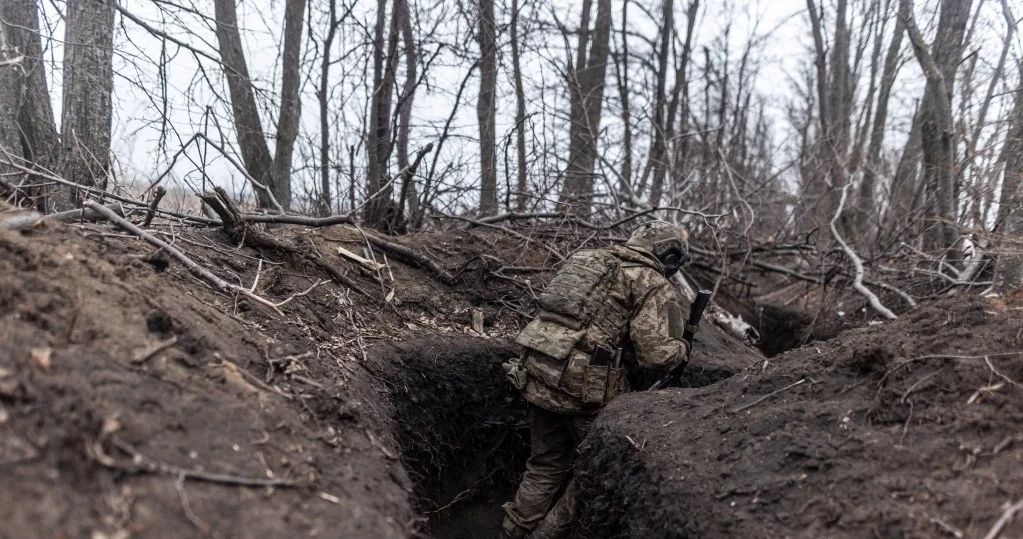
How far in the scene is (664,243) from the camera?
479cm

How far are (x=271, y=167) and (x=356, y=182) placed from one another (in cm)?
120

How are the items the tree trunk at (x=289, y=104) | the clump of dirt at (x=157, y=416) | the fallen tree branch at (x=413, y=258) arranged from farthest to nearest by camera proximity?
1. the tree trunk at (x=289, y=104)
2. the fallen tree branch at (x=413, y=258)
3. the clump of dirt at (x=157, y=416)

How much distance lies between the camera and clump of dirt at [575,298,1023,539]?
2.34 meters

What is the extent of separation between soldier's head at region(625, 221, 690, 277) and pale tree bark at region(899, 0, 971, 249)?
11.1 ft

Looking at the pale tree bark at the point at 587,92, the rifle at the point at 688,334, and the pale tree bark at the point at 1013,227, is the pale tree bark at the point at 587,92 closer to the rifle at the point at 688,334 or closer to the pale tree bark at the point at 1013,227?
the rifle at the point at 688,334

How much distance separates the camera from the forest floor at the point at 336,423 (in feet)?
6.23

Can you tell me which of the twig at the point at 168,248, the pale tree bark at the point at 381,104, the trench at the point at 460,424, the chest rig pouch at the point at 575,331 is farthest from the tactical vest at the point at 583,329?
the pale tree bark at the point at 381,104

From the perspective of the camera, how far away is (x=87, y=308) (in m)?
2.52

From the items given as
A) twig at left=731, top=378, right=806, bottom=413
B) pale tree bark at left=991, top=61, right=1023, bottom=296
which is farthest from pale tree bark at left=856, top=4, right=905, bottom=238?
twig at left=731, top=378, right=806, bottom=413

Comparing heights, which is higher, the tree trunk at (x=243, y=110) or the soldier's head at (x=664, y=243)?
the tree trunk at (x=243, y=110)

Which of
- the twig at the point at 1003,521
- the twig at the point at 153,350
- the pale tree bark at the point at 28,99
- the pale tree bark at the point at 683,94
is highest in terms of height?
the pale tree bark at the point at 683,94

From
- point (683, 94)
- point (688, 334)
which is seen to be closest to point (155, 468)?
point (688, 334)

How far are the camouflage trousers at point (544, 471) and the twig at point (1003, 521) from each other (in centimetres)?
280

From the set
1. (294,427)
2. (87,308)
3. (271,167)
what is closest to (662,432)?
(294,427)
